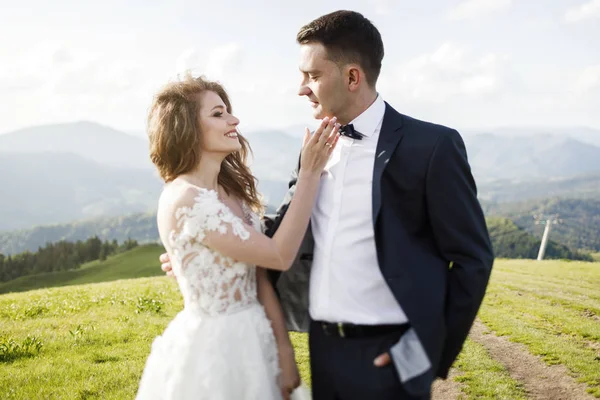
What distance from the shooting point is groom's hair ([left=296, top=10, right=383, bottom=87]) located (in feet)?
12.4

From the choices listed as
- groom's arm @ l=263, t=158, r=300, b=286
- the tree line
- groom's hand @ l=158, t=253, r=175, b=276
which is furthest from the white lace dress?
the tree line

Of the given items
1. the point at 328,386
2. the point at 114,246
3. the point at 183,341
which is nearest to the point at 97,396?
the point at 183,341

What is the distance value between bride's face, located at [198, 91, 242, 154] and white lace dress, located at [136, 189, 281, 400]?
0.42 metres

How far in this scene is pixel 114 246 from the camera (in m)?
85.7

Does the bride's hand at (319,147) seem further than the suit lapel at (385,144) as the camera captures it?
Yes

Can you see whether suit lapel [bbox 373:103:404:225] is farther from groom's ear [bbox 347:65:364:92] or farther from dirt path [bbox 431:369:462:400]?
dirt path [bbox 431:369:462:400]

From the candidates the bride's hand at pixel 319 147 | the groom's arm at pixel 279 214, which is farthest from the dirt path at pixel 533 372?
the bride's hand at pixel 319 147

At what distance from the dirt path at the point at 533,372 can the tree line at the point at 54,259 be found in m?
74.3

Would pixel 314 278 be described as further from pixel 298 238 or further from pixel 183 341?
pixel 183 341

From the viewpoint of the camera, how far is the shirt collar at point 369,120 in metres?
3.77

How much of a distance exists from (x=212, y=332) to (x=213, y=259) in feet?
1.92

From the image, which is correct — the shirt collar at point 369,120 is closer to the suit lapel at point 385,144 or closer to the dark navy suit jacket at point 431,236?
the suit lapel at point 385,144

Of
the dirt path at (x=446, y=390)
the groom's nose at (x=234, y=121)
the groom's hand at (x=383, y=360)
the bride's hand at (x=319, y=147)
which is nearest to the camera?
the groom's hand at (x=383, y=360)

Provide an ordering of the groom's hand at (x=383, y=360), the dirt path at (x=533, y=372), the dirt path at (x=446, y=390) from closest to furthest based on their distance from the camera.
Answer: the groom's hand at (x=383, y=360), the dirt path at (x=446, y=390), the dirt path at (x=533, y=372)
